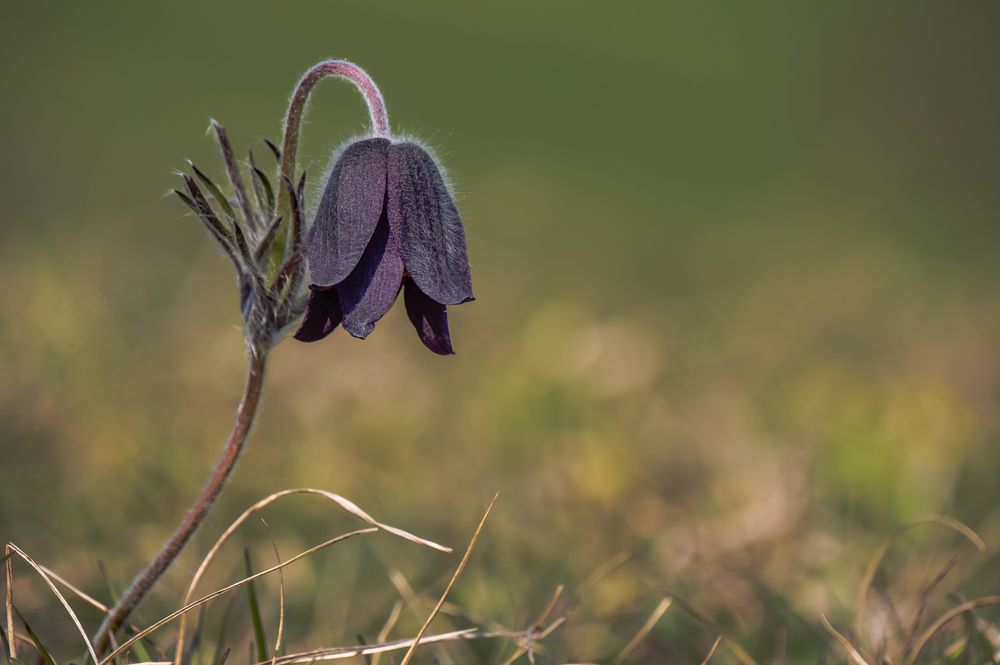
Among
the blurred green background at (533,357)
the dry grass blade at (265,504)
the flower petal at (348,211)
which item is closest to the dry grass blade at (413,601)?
the blurred green background at (533,357)

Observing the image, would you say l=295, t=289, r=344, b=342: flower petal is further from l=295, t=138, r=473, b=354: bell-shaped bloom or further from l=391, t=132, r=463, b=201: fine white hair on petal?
l=391, t=132, r=463, b=201: fine white hair on petal

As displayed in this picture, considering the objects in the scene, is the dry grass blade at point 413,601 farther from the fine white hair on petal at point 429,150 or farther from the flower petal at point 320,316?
the fine white hair on petal at point 429,150

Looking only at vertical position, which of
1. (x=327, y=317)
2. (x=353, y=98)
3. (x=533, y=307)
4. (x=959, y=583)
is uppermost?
(x=353, y=98)

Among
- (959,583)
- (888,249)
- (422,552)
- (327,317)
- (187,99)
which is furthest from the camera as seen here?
(187,99)

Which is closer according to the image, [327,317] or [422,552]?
[327,317]

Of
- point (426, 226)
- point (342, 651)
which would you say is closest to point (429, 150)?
point (426, 226)

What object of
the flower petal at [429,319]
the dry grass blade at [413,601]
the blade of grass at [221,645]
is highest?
the flower petal at [429,319]

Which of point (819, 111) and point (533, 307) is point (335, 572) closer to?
point (533, 307)

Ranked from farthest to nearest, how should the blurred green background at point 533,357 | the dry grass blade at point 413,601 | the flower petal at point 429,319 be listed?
1. the blurred green background at point 533,357
2. the dry grass blade at point 413,601
3. the flower petal at point 429,319

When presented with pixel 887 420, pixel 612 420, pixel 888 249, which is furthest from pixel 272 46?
pixel 887 420
